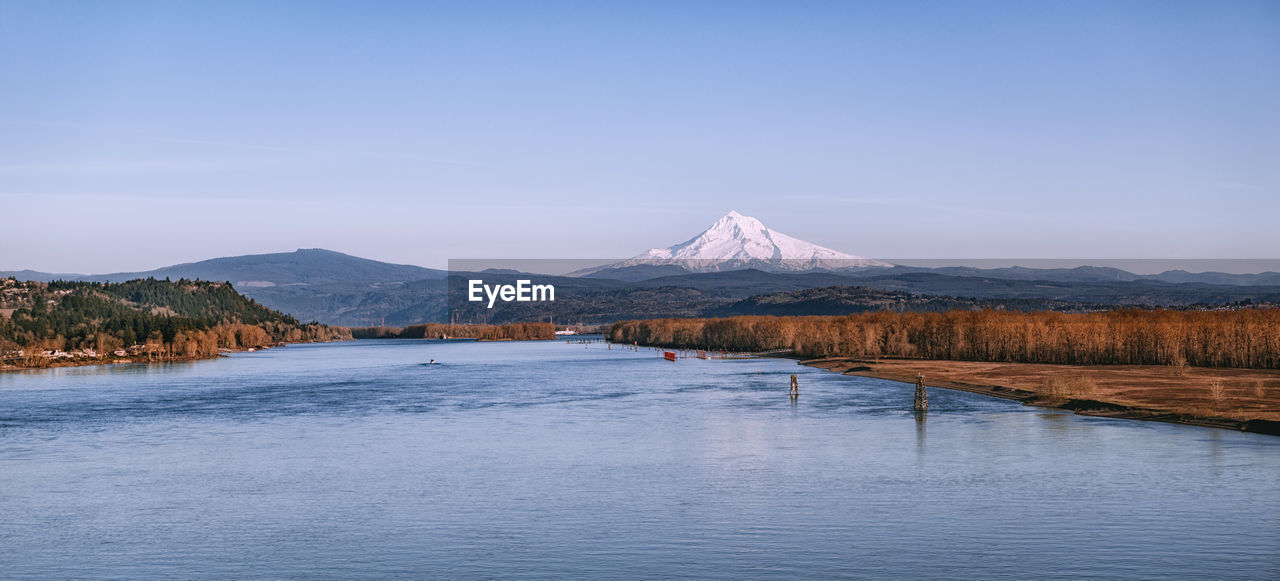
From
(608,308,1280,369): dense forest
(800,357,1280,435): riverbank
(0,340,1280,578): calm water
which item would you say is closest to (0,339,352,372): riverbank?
(0,340,1280,578): calm water

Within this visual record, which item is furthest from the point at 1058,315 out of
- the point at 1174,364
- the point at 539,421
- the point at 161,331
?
the point at 161,331

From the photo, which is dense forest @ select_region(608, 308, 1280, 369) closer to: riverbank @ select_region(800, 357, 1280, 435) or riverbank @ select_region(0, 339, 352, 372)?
riverbank @ select_region(800, 357, 1280, 435)

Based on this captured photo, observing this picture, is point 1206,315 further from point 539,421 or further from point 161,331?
point 161,331

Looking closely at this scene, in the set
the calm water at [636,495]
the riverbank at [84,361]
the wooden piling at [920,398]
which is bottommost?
the riverbank at [84,361]

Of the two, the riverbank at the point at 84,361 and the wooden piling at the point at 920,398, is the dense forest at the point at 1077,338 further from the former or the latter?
the riverbank at the point at 84,361

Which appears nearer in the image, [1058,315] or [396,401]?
[396,401]

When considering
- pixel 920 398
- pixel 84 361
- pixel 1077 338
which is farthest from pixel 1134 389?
pixel 84 361

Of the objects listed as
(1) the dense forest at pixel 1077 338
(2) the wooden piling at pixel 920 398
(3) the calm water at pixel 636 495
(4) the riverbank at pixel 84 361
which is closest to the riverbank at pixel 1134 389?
(3) the calm water at pixel 636 495
